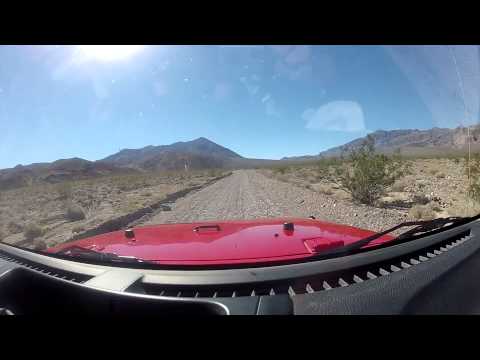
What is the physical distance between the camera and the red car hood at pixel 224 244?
2180mm

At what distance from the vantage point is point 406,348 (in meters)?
1.36

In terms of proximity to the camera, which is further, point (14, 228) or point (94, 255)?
point (14, 228)

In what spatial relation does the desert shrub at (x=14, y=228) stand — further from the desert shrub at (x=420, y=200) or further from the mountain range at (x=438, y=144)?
the desert shrub at (x=420, y=200)

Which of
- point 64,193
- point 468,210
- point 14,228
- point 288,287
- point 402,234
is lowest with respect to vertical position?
point 14,228

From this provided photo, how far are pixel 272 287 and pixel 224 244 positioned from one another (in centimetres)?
99

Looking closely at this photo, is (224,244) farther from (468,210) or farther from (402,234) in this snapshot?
(468,210)

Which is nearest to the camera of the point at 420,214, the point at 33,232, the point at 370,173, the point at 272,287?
the point at 272,287

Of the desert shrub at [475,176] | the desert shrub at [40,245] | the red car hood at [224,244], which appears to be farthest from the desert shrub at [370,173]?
the desert shrub at [40,245]

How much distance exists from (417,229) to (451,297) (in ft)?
2.87

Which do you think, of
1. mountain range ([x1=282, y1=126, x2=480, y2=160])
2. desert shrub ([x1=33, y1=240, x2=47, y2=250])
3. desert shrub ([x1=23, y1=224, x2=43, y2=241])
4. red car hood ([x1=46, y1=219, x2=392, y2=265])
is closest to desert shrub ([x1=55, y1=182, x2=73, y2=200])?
desert shrub ([x1=23, y1=224, x2=43, y2=241])

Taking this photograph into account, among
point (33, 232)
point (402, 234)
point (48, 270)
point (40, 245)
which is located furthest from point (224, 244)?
point (33, 232)

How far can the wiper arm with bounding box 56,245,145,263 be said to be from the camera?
6.77 feet

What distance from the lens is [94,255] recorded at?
2.26 meters
